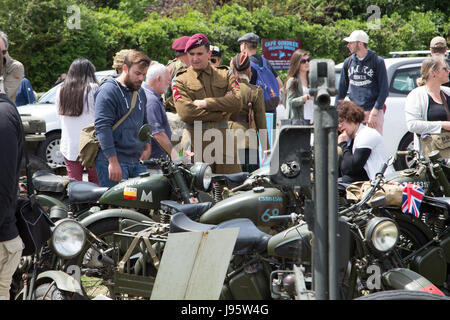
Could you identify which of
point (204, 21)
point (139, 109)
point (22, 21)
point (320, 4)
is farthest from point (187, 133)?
point (320, 4)

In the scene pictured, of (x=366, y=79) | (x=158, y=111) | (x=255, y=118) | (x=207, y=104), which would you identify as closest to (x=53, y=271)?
(x=158, y=111)

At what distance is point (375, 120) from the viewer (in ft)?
26.6

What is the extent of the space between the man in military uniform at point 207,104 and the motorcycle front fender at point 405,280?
2745 millimetres

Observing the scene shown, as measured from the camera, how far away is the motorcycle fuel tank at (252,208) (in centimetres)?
455

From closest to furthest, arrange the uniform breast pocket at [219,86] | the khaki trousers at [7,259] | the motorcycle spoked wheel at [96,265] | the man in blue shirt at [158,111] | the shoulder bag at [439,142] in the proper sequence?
the khaki trousers at [7,259], the motorcycle spoked wheel at [96,265], the man in blue shirt at [158,111], the uniform breast pocket at [219,86], the shoulder bag at [439,142]

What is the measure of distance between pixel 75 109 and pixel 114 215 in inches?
89.0

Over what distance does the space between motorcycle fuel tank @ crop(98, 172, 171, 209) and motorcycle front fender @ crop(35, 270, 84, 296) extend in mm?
1088

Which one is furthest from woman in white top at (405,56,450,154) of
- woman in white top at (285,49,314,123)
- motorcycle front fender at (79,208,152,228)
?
motorcycle front fender at (79,208,152,228)

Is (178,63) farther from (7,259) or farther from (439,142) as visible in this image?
(7,259)

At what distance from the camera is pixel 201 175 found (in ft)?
16.9

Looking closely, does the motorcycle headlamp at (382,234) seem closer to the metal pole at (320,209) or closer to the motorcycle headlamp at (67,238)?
the metal pole at (320,209)

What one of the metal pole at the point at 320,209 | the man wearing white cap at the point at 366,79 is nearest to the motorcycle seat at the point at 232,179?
the metal pole at the point at 320,209

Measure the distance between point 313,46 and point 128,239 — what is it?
14.6 meters
